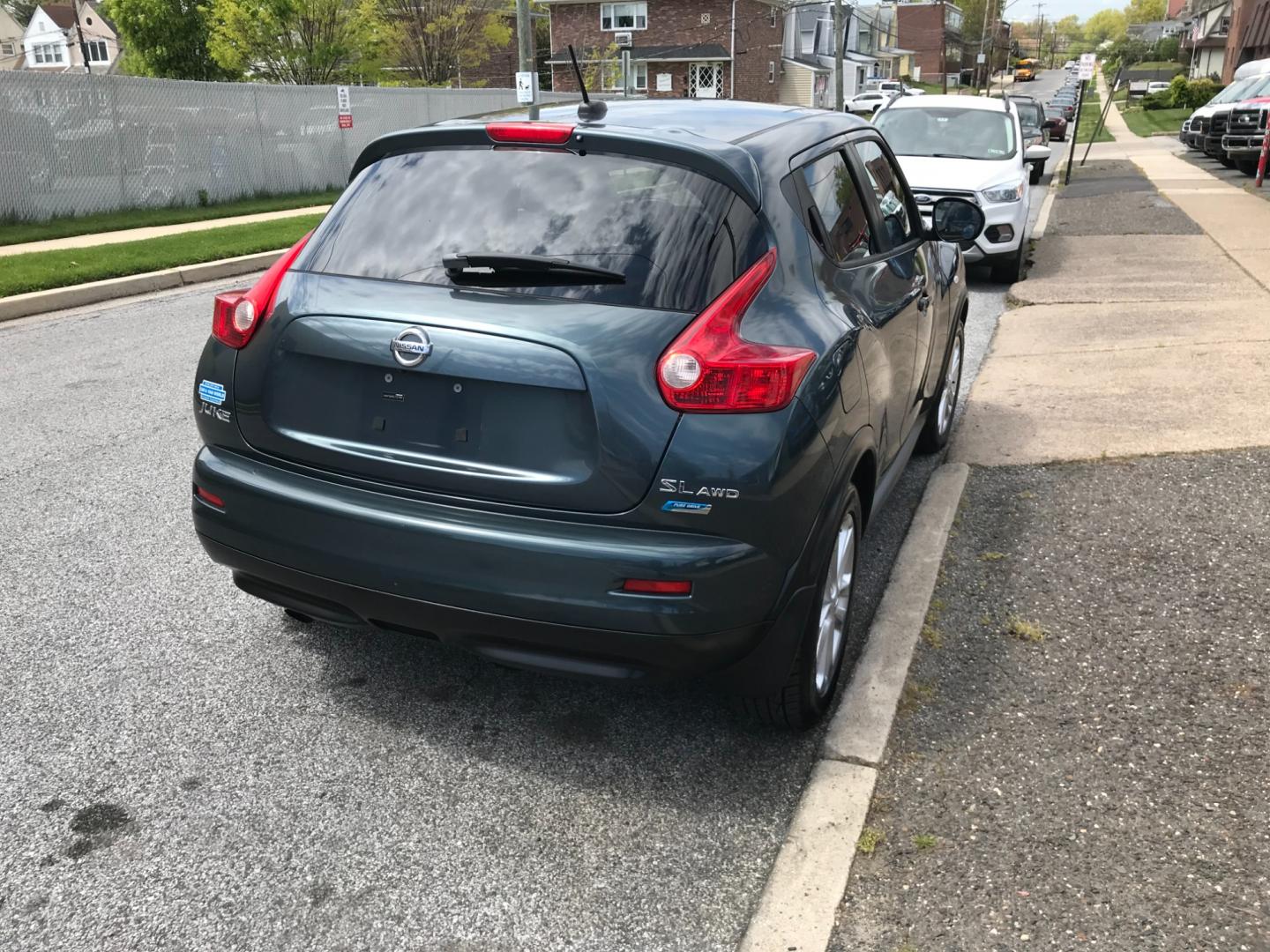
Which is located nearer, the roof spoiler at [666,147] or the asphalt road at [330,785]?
the asphalt road at [330,785]

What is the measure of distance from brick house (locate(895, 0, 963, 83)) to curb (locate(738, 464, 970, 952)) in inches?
4986

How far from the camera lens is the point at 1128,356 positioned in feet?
25.7

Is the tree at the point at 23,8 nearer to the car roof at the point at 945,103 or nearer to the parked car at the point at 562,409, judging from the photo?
the car roof at the point at 945,103

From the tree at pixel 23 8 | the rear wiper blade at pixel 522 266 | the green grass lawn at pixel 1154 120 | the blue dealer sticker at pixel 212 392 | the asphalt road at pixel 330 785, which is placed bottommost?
the asphalt road at pixel 330 785

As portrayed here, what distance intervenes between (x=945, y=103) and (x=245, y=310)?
11.9 m

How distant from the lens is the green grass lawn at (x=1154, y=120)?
43.8m

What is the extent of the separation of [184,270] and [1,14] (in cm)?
9562

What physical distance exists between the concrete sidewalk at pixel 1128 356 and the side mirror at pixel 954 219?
1.24 metres

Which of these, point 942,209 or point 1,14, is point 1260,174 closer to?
point 942,209

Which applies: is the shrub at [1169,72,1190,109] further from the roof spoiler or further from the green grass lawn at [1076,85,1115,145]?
the roof spoiler

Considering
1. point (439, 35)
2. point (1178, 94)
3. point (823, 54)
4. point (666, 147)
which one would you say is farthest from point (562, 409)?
point (823, 54)

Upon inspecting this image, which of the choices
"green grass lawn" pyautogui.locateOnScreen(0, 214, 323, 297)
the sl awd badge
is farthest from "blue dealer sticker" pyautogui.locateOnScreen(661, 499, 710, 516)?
"green grass lawn" pyautogui.locateOnScreen(0, 214, 323, 297)

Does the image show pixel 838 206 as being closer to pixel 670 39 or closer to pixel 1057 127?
pixel 1057 127

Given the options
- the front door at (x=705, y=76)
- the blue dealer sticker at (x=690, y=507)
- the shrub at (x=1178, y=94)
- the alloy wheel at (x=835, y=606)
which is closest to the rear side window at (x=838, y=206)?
the alloy wheel at (x=835, y=606)
